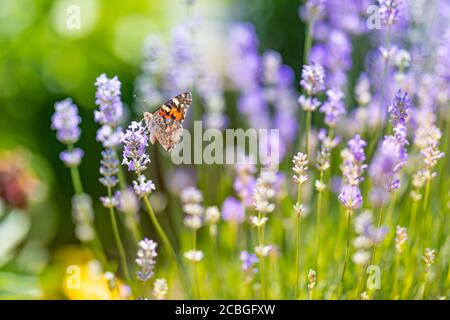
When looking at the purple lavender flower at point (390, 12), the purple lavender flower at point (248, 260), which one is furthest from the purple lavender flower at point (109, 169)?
the purple lavender flower at point (390, 12)

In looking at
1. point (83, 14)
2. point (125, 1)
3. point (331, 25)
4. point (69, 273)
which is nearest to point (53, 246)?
point (69, 273)

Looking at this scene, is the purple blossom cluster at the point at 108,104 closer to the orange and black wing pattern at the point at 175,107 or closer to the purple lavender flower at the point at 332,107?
the orange and black wing pattern at the point at 175,107

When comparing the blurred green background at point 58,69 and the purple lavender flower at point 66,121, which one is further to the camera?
the blurred green background at point 58,69

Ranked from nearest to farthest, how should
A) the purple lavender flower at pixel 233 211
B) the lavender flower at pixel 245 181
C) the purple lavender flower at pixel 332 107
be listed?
the purple lavender flower at pixel 332 107 < the lavender flower at pixel 245 181 < the purple lavender flower at pixel 233 211

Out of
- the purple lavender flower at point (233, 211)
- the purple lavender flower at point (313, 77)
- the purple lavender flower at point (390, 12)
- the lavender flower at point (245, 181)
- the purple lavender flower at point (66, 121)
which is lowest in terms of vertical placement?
the purple lavender flower at point (233, 211)

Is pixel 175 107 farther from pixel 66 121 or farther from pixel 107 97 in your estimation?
pixel 66 121

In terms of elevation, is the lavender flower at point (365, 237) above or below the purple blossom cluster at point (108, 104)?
below
